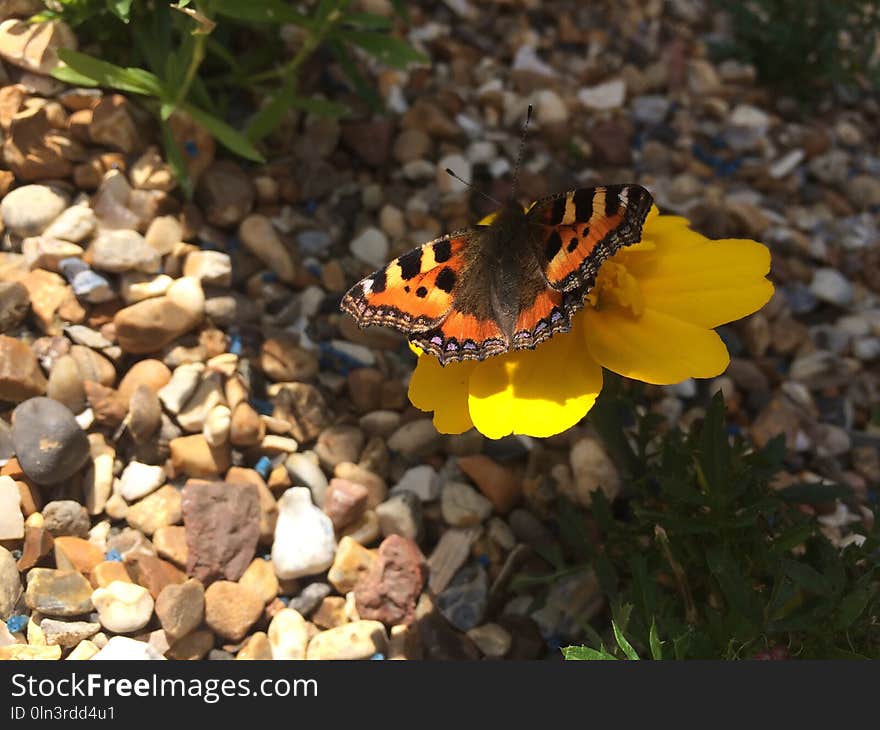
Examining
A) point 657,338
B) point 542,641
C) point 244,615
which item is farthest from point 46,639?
point 657,338

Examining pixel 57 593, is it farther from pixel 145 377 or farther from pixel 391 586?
pixel 391 586

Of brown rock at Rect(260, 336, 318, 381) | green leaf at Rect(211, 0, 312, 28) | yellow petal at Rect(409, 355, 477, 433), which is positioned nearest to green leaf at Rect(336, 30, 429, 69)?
green leaf at Rect(211, 0, 312, 28)

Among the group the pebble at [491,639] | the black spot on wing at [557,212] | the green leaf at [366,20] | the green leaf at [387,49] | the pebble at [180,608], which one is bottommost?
the pebble at [491,639]

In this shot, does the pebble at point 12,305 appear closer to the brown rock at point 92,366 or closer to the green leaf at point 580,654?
the brown rock at point 92,366

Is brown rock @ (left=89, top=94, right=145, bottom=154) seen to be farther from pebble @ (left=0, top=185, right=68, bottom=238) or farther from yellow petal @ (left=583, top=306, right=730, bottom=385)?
yellow petal @ (left=583, top=306, right=730, bottom=385)

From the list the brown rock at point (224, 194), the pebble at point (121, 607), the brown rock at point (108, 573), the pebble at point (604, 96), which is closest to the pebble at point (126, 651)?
the pebble at point (121, 607)
